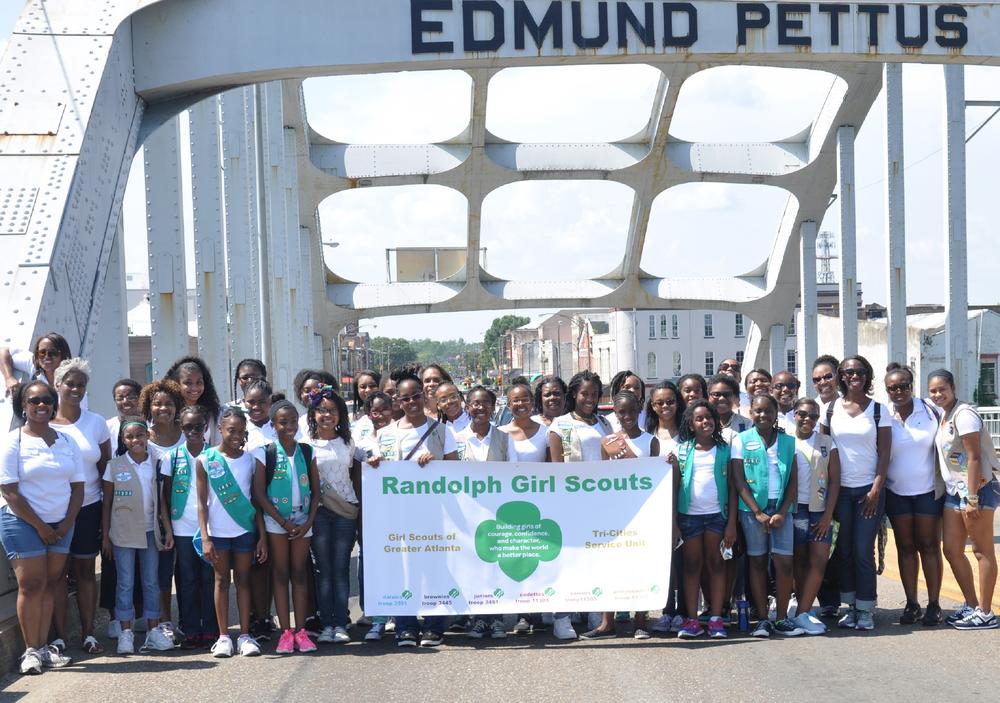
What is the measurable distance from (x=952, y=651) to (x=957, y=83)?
1128cm

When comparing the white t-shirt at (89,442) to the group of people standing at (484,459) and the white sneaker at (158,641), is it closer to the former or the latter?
the group of people standing at (484,459)

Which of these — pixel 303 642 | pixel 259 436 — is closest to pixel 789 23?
pixel 259 436

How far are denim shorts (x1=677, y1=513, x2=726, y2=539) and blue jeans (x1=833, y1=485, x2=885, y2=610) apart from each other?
0.78 metres

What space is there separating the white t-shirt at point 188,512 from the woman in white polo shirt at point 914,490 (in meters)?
4.33

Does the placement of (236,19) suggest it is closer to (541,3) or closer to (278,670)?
(541,3)

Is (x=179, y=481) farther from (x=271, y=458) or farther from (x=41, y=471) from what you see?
(x=41, y=471)

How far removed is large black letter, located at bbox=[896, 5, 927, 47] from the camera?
1129cm

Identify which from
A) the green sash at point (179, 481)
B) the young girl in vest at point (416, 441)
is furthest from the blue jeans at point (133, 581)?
the young girl in vest at point (416, 441)

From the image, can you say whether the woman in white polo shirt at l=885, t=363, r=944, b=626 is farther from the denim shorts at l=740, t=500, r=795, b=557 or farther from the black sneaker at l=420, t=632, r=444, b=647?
the black sneaker at l=420, t=632, r=444, b=647

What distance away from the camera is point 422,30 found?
1072 cm

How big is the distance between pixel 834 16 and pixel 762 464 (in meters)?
5.39

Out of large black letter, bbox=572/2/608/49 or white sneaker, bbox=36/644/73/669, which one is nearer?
white sneaker, bbox=36/644/73/669

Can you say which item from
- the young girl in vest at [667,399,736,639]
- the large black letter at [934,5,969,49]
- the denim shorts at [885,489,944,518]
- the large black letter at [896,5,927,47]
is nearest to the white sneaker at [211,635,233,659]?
the young girl in vest at [667,399,736,639]

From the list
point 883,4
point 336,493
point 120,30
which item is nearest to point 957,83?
point 883,4
